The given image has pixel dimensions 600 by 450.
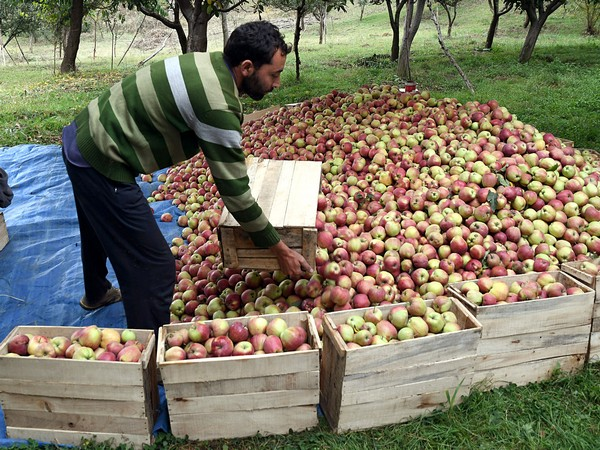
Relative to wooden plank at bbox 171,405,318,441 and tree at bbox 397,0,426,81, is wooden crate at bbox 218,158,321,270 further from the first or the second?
tree at bbox 397,0,426,81

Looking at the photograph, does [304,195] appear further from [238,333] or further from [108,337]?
[108,337]

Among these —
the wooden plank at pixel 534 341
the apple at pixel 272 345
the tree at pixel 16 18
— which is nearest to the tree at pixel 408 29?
the wooden plank at pixel 534 341

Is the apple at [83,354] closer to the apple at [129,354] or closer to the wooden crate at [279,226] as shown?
the apple at [129,354]

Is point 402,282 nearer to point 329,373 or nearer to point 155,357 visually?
point 329,373

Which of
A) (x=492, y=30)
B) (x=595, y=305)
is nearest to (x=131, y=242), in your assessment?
(x=595, y=305)

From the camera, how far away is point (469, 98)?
982 centimetres

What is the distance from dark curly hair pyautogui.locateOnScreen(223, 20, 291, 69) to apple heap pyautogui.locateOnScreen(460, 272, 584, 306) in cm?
178

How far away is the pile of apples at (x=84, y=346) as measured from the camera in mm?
2430

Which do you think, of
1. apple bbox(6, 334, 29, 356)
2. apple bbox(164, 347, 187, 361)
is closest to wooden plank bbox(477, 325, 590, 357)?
apple bbox(164, 347, 187, 361)

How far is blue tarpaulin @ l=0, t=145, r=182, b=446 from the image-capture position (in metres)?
3.67

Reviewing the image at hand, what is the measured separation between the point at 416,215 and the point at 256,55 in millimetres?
1933

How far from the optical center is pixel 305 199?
3184 millimetres

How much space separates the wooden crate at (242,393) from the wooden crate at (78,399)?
0.45 feet

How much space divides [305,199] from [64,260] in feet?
8.36
